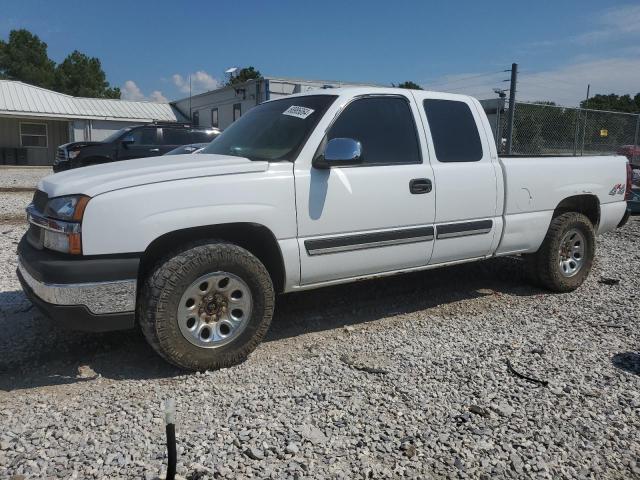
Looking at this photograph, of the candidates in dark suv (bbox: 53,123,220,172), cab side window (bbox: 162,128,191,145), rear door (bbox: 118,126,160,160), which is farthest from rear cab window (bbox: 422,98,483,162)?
cab side window (bbox: 162,128,191,145)

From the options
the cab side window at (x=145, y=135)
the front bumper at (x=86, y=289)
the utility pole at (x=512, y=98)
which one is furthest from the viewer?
the cab side window at (x=145, y=135)

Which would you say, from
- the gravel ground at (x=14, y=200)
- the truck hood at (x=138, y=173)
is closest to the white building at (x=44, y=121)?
the gravel ground at (x=14, y=200)

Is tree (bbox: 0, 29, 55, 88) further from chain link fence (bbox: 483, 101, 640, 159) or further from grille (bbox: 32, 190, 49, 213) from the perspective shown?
grille (bbox: 32, 190, 49, 213)

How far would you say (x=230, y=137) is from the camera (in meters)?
4.55

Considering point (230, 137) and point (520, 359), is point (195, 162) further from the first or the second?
point (520, 359)

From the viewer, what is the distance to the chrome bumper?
3.07 meters

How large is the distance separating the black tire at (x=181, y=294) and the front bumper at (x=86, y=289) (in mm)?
133

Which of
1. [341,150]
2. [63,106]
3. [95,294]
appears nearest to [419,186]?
[341,150]

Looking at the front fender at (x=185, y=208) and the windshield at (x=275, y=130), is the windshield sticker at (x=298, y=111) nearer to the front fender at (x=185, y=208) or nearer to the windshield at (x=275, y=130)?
the windshield at (x=275, y=130)

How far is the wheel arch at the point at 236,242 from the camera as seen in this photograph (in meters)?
3.40

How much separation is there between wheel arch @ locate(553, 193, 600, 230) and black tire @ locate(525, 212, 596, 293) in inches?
3.7

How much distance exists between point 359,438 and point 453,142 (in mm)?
2780

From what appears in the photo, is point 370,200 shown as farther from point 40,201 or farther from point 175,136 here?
point 175,136

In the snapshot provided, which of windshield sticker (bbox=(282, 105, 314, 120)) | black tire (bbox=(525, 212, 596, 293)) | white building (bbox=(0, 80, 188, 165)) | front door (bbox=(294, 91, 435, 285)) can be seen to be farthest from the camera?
white building (bbox=(0, 80, 188, 165))
